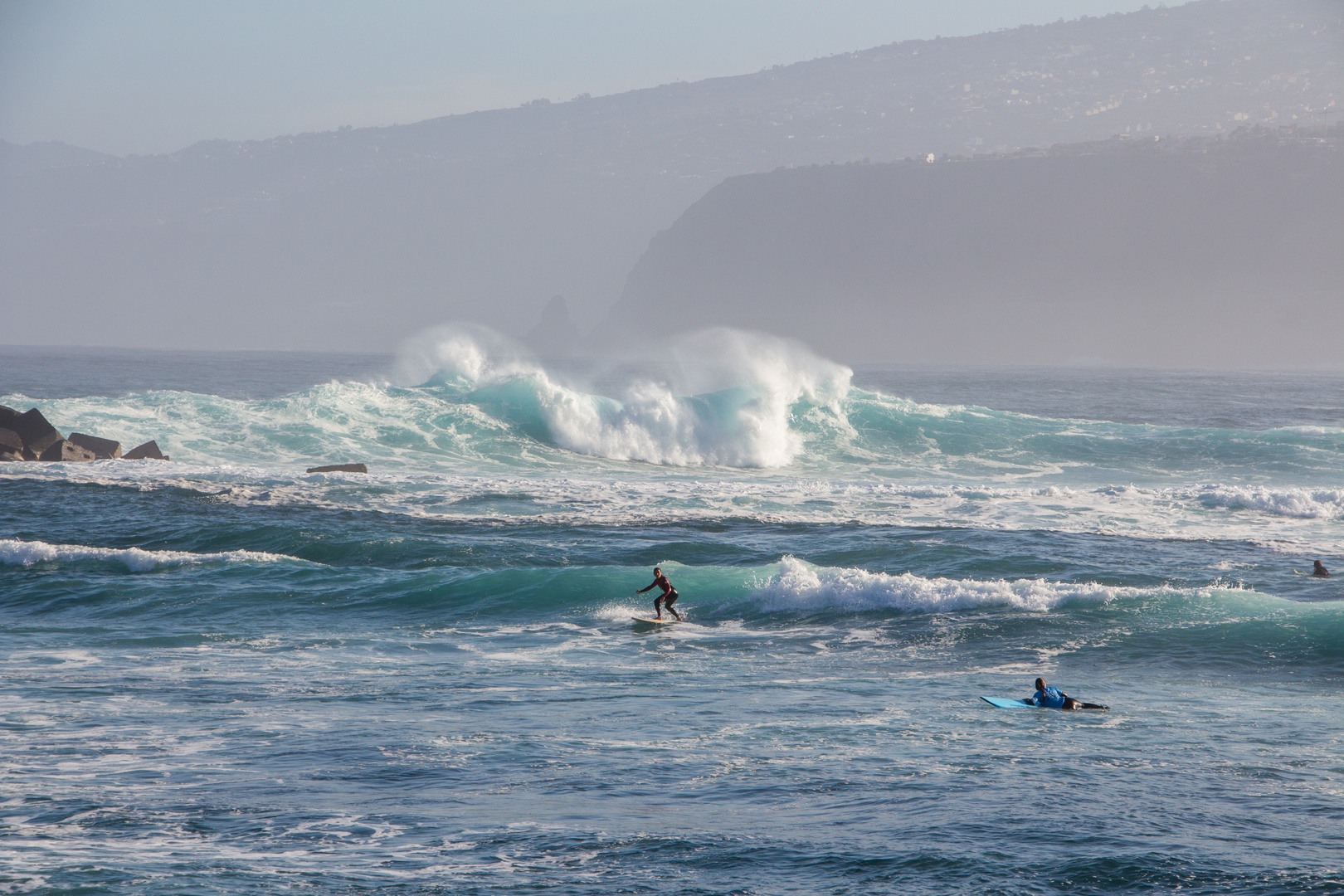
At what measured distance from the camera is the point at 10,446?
28.5m

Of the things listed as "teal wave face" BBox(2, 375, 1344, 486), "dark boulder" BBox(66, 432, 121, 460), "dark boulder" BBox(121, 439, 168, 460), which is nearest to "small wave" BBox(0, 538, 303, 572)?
"dark boulder" BBox(66, 432, 121, 460)

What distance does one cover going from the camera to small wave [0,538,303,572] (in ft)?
58.7

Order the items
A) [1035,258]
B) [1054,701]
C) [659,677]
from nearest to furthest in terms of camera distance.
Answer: [1054,701] < [659,677] < [1035,258]

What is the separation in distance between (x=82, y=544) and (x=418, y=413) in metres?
18.1

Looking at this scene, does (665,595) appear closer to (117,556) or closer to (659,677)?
(659,677)

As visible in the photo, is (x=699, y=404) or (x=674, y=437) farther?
(x=699, y=404)

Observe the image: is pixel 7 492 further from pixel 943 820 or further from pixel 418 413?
pixel 943 820

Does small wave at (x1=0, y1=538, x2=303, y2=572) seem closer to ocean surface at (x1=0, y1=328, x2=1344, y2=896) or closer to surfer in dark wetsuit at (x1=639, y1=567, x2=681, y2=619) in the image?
ocean surface at (x1=0, y1=328, x2=1344, y2=896)

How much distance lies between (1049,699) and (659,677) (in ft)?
13.9

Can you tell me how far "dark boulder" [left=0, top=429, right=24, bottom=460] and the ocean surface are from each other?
117 inches

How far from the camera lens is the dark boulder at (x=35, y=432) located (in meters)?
28.8

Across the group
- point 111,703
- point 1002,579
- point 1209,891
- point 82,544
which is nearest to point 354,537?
point 82,544

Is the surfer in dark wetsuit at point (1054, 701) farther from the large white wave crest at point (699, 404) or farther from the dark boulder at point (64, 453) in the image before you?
the dark boulder at point (64, 453)

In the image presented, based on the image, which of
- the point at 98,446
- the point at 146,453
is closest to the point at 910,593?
the point at 146,453
